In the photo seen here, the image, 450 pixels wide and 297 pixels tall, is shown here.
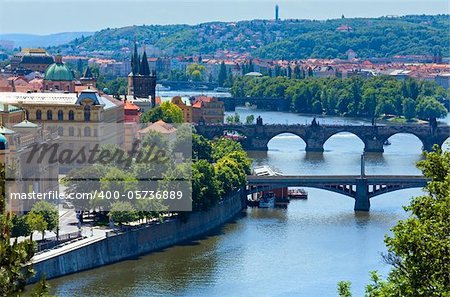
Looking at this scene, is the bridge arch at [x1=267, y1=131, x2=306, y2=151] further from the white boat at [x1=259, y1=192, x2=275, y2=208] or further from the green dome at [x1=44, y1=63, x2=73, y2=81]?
the white boat at [x1=259, y1=192, x2=275, y2=208]

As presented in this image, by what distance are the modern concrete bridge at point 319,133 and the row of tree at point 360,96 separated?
1921cm

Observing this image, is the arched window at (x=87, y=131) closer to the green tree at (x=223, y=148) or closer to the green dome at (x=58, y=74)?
the green tree at (x=223, y=148)

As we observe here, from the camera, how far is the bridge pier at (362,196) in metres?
45.0

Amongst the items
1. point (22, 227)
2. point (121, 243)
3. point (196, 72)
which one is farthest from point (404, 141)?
point (196, 72)

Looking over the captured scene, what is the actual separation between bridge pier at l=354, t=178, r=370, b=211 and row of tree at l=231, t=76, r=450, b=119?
4408cm

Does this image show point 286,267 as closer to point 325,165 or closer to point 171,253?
point 171,253

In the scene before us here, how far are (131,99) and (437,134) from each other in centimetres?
1449

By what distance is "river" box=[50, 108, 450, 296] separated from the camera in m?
31.4

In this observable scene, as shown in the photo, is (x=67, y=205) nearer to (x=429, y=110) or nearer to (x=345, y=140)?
(x=345, y=140)

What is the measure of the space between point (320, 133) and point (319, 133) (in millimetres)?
47

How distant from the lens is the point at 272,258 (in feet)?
116

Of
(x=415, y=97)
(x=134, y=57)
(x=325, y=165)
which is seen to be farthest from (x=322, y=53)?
(x=325, y=165)

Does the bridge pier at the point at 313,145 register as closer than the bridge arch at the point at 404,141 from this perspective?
Yes

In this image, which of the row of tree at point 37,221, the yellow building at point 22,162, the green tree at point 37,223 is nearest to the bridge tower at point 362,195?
the yellow building at point 22,162
